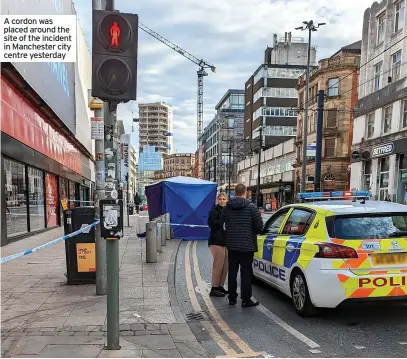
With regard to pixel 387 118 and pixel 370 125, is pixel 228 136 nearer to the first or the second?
pixel 370 125

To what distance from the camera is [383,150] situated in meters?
27.5

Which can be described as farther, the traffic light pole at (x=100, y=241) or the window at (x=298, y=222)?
the traffic light pole at (x=100, y=241)

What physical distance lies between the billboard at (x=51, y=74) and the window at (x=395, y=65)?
2158 cm

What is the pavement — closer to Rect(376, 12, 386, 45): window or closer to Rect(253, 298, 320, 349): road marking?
Rect(253, 298, 320, 349): road marking

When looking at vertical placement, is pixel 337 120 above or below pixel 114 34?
above

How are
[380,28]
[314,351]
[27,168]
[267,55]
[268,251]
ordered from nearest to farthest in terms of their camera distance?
[314,351]
[268,251]
[27,168]
[380,28]
[267,55]

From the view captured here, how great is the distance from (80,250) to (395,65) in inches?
1086

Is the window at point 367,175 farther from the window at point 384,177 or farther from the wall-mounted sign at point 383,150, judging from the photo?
the window at point 384,177

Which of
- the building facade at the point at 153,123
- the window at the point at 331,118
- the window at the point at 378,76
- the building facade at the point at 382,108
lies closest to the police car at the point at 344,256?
the building facade at the point at 382,108

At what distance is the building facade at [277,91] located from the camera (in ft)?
220

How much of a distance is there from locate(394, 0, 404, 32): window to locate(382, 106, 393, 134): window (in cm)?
559

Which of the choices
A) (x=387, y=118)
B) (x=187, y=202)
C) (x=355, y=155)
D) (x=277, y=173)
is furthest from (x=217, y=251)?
(x=277, y=173)

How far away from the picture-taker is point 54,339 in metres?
4.05

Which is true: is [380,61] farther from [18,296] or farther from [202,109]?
[202,109]
